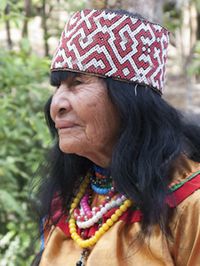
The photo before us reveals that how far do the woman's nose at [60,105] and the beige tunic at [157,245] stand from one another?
36cm

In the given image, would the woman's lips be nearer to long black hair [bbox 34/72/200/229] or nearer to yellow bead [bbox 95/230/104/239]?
long black hair [bbox 34/72/200/229]

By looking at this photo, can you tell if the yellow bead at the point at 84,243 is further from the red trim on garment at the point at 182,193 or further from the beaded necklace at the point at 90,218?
the red trim on garment at the point at 182,193

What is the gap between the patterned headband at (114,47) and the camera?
149 centimetres

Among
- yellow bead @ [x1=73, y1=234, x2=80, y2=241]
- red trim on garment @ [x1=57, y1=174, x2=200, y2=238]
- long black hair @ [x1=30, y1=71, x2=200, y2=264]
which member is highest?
long black hair @ [x1=30, y1=71, x2=200, y2=264]

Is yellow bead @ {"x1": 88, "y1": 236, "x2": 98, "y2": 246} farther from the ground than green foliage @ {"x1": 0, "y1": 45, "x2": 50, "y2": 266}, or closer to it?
farther from the ground

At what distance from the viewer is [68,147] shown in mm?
1530

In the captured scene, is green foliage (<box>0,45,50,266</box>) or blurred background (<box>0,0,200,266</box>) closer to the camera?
blurred background (<box>0,0,200,266</box>)

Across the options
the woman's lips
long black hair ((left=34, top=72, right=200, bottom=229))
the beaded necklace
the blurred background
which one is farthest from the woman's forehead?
the blurred background

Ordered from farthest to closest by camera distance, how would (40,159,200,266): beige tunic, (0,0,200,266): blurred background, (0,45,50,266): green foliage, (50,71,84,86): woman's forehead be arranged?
1. (0,45,50,266): green foliage
2. (0,0,200,266): blurred background
3. (50,71,84,86): woman's forehead
4. (40,159,200,266): beige tunic

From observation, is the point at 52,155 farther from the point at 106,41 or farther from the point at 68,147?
the point at 106,41

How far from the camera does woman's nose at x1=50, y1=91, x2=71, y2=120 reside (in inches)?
59.4

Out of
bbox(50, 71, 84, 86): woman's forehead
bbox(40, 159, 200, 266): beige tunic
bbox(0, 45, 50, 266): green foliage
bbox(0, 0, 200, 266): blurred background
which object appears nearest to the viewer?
bbox(40, 159, 200, 266): beige tunic

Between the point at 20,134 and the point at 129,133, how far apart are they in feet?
6.60

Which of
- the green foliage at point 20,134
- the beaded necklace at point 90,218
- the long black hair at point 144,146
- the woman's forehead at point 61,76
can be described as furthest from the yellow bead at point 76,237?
the green foliage at point 20,134
